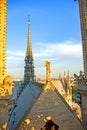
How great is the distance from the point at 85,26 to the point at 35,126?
13.7 m

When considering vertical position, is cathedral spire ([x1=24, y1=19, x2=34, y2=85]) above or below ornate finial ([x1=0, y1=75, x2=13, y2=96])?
above

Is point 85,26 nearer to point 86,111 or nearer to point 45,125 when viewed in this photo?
point 86,111

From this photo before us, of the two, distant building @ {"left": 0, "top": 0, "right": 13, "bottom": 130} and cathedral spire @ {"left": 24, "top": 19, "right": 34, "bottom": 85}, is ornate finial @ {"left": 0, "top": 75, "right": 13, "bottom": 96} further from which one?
cathedral spire @ {"left": 24, "top": 19, "right": 34, "bottom": 85}

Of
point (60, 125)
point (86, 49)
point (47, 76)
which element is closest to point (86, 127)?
point (60, 125)

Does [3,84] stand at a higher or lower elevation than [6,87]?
higher

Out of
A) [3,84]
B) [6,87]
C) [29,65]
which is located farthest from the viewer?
[29,65]

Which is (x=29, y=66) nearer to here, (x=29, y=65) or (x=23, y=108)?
(x=29, y=65)

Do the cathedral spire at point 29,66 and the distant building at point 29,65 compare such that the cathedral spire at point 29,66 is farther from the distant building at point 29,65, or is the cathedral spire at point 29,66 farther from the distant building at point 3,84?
the distant building at point 3,84

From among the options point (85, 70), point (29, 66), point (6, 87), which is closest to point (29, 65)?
point (29, 66)

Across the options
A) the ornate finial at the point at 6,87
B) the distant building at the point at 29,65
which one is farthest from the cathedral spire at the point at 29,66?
the ornate finial at the point at 6,87

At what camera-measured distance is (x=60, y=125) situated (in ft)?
55.1

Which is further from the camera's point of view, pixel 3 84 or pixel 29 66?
pixel 29 66

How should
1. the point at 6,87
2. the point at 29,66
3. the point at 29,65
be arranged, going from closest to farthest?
the point at 6,87, the point at 29,66, the point at 29,65

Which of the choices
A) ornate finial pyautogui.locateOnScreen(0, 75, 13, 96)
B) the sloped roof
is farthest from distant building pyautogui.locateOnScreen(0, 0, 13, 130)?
the sloped roof
